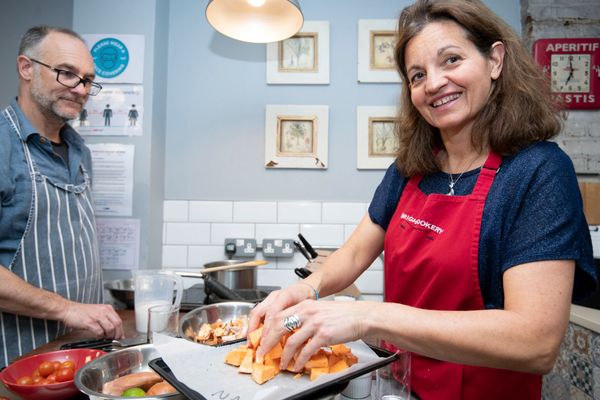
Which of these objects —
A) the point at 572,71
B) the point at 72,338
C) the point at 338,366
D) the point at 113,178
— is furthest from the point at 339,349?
the point at 572,71

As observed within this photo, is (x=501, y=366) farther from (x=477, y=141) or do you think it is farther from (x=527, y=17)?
(x=527, y=17)

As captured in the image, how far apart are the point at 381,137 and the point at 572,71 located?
116cm

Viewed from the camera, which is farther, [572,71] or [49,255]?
[572,71]

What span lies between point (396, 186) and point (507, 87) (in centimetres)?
43

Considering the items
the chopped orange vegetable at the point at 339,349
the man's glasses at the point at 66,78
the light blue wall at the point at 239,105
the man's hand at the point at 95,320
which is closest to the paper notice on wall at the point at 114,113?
the light blue wall at the point at 239,105

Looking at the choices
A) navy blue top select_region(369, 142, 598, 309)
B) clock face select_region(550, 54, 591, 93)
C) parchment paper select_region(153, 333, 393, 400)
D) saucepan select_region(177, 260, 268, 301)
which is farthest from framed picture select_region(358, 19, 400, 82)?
parchment paper select_region(153, 333, 393, 400)

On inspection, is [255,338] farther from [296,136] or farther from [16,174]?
[296,136]

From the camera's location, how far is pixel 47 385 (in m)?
0.75

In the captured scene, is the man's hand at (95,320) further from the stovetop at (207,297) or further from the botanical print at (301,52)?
the botanical print at (301,52)

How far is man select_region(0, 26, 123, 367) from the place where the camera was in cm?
133

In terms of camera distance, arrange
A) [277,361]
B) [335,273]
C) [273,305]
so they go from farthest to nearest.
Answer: [335,273]
[273,305]
[277,361]

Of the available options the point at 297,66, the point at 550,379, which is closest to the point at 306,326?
the point at 550,379

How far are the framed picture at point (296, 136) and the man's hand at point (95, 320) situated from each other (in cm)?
138

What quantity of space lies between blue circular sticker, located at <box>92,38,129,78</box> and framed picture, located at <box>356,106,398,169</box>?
57.8 inches
